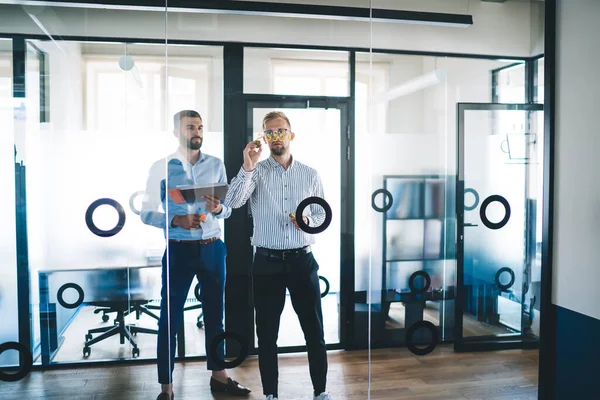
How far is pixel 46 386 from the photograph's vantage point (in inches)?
102

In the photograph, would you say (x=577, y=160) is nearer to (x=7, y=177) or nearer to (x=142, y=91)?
(x=142, y=91)

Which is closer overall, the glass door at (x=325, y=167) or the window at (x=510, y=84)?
the glass door at (x=325, y=167)

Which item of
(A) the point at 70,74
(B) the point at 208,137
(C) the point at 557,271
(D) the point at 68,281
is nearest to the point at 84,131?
(A) the point at 70,74

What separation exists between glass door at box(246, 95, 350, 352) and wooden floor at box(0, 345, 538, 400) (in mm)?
163

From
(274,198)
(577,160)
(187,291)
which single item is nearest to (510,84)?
(577,160)

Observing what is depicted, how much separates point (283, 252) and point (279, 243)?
0.05 metres

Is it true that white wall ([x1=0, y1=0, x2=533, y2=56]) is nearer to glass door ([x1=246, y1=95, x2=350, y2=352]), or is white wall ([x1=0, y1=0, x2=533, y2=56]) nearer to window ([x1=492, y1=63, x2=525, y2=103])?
window ([x1=492, y1=63, x2=525, y2=103])

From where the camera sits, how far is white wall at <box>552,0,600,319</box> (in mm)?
2598

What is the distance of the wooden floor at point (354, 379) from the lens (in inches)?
102

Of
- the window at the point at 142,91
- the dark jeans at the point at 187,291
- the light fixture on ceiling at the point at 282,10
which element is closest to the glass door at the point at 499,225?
the light fixture on ceiling at the point at 282,10

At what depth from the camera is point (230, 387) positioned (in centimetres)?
263

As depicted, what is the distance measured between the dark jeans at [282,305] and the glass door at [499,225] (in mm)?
894

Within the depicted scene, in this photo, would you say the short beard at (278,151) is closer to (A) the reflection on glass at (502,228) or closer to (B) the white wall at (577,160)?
(A) the reflection on glass at (502,228)

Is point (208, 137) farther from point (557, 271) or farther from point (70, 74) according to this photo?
point (557, 271)
